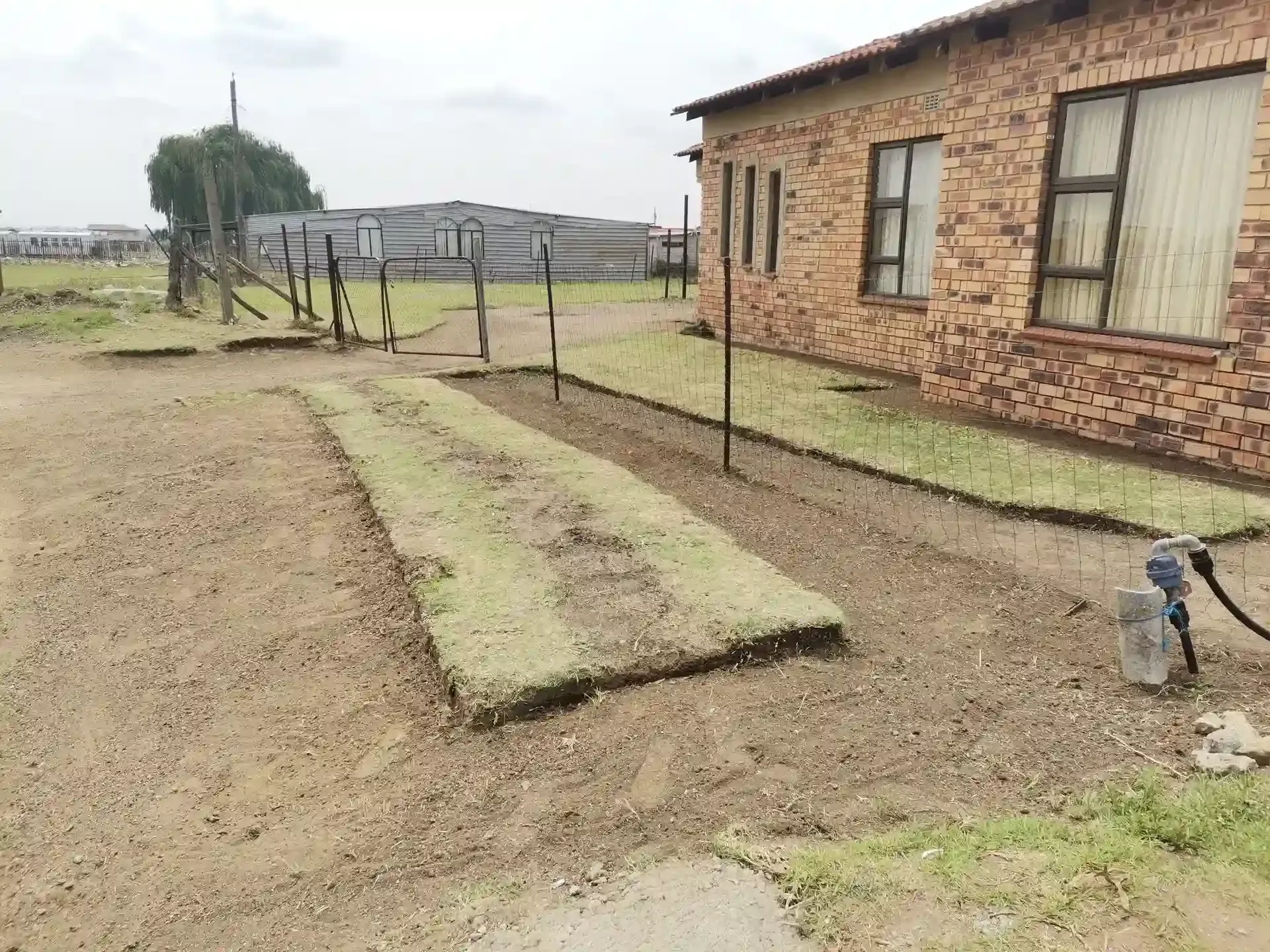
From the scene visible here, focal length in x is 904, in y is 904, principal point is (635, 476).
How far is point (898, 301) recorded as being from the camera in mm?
10047

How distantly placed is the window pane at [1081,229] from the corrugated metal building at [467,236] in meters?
27.5

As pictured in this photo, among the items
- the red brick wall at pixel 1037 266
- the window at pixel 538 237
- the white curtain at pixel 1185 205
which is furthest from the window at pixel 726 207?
the window at pixel 538 237

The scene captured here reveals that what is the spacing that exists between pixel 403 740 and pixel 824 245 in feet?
30.8

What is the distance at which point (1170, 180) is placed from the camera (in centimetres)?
626

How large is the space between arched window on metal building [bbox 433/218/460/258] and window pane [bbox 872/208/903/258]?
2622 cm

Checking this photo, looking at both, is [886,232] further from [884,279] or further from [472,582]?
[472,582]

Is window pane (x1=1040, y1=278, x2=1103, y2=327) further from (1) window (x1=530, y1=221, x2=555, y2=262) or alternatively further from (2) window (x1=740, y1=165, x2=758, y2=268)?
(1) window (x1=530, y1=221, x2=555, y2=262)

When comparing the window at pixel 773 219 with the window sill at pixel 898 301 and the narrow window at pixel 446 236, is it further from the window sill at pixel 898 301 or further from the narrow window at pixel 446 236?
the narrow window at pixel 446 236

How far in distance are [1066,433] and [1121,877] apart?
5.36 meters

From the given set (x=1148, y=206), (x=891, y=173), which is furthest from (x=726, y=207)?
(x=1148, y=206)

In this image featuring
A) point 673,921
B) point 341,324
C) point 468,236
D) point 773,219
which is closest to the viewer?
point 673,921

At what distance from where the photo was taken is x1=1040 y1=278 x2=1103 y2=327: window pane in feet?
22.5

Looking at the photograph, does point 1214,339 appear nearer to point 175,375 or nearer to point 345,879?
point 345,879

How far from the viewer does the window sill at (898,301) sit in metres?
9.77
